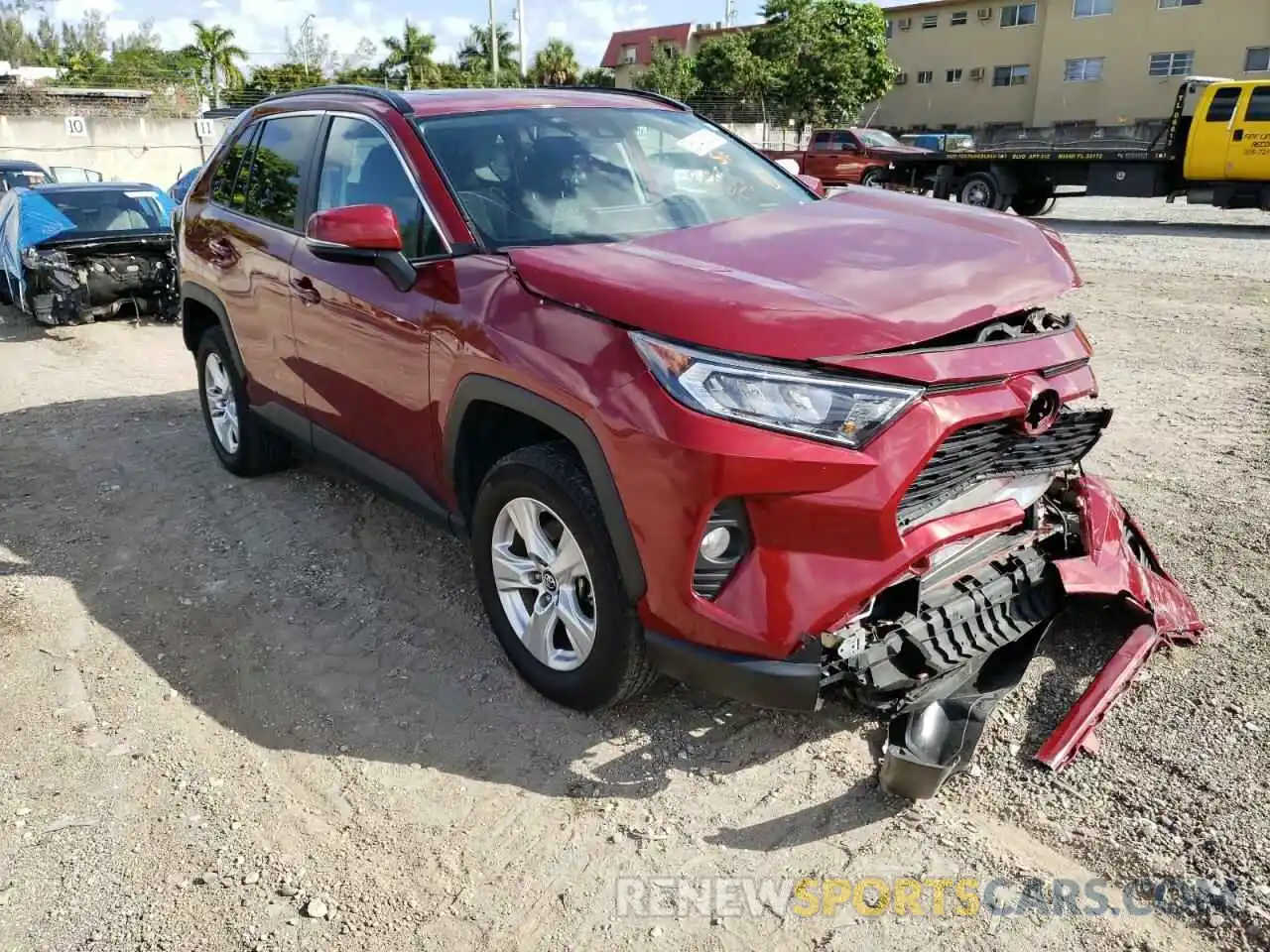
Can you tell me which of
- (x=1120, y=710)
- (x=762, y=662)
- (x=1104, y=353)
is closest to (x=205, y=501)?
(x=762, y=662)

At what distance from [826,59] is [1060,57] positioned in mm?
10636

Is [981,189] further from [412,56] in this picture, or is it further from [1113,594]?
[412,56]

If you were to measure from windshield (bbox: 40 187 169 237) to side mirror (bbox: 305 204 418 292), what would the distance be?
8.85 m

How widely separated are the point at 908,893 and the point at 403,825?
A: 137 cm

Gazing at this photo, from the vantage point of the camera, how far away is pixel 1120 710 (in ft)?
10.2

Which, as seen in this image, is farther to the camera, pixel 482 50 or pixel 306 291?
pixel 482 50

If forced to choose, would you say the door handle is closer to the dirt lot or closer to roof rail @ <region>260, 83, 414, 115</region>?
roof rail @ <region>260, 83, 414, 115</region>

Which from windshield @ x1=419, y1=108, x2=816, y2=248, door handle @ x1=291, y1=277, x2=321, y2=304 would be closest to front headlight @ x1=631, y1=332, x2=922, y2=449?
windshield @ x1=419, y1=108, x2=816, y2=248

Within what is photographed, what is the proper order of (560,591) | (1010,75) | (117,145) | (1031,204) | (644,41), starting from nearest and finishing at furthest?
(560,591)
(1031,204)
(117,145)
(1010,75)
(644,41)

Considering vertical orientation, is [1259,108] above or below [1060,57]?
below

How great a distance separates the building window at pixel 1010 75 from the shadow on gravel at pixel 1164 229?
3200cm

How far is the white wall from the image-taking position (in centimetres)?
2542

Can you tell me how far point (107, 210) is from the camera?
433 inches

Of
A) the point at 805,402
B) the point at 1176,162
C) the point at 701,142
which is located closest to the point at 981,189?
the point at 1176,162
